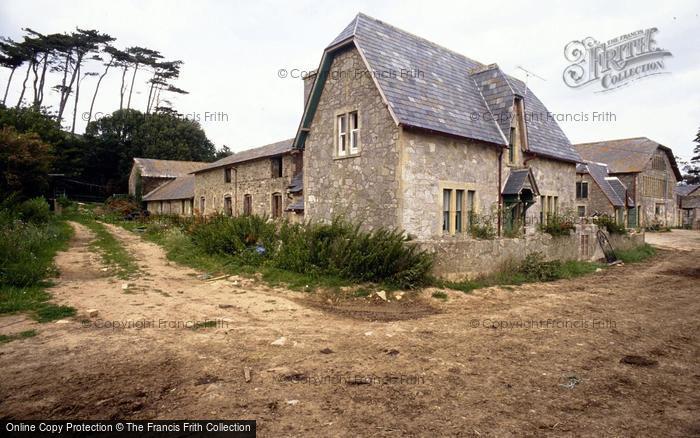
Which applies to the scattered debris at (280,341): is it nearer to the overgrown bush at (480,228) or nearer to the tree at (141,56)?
the overgrown bush at (480,228)

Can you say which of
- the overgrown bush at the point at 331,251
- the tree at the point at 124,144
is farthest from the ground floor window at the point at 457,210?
the tree at the point at 124,144

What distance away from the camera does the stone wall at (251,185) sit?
910 inches

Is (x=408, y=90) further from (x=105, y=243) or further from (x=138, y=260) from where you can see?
(x=105, y=243)

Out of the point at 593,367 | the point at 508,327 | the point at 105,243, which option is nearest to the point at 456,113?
the point at 508,327

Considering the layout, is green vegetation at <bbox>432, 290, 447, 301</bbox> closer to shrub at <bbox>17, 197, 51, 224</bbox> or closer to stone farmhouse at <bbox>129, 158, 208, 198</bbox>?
shrub at <bbox>17, 197, 51, 224</bbox>

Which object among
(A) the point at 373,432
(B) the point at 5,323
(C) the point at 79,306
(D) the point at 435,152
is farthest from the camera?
(D) the point at 435,152

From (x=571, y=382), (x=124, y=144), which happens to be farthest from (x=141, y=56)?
(x=571, y=382)

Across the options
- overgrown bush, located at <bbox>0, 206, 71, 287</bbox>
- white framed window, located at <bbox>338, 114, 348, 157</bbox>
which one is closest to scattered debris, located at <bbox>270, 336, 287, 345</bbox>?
overgrown bush, located at <bbox>0, 206, 71, 287</bbox>

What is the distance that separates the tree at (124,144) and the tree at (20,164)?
30.2m

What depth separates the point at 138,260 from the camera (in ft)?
48.7

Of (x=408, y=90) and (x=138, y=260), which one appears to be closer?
(x=408, y=90)

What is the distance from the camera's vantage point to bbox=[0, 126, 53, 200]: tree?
1922 centimetres

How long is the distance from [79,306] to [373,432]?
7293 millimetres

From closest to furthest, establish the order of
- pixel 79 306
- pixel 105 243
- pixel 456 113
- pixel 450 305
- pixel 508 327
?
pixel 508 327 → pixel 79 306 → pixel 450 305 → pixel 456 113 → pixel 105 243
